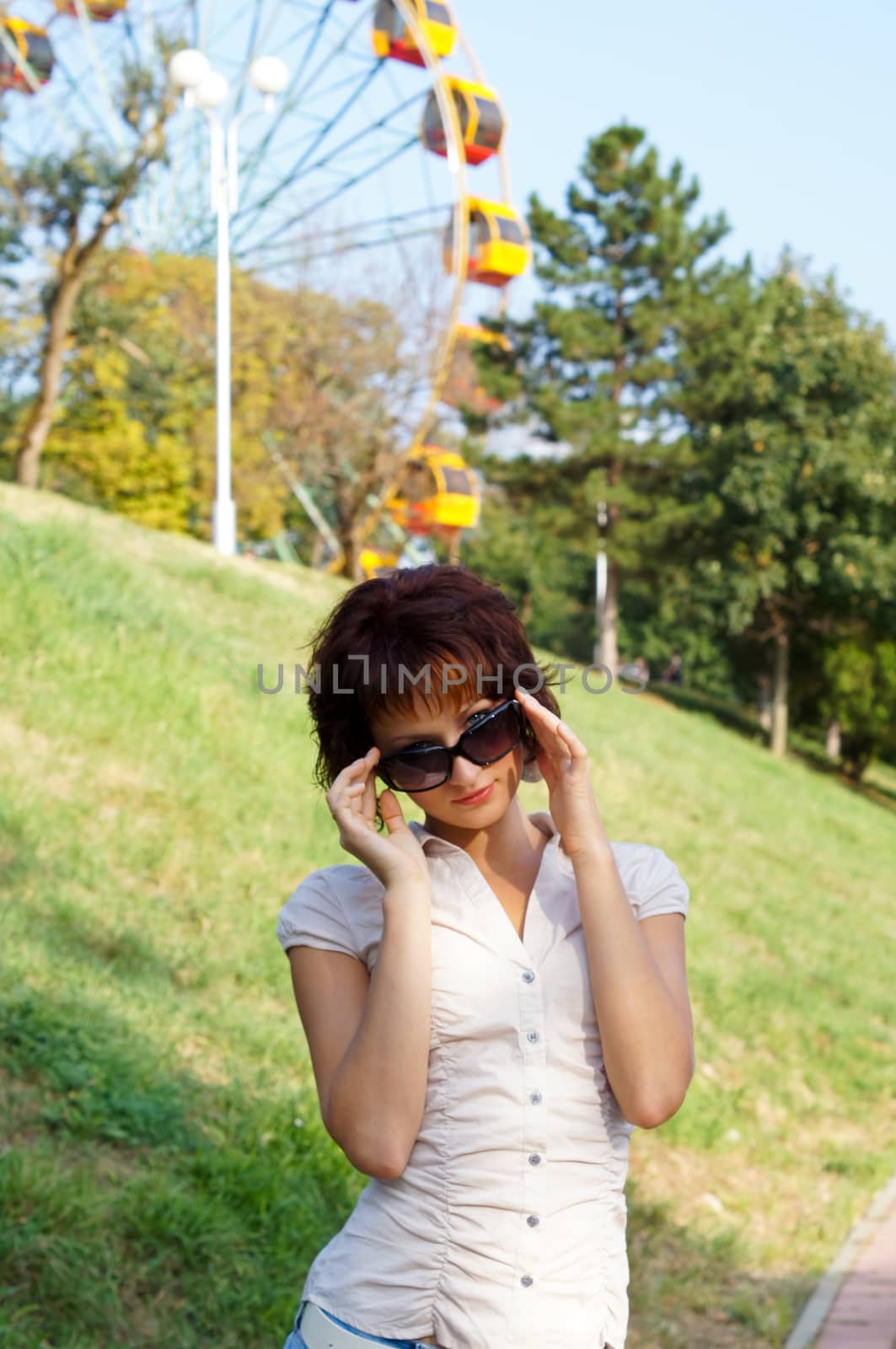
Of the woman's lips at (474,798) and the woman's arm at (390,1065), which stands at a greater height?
the woman's lips at (474,798)

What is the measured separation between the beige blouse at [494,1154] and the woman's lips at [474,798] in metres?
0.09

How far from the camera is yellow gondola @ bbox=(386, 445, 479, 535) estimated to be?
58.2ft

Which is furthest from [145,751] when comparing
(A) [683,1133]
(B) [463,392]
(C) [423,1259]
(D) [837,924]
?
(B) [463,392]

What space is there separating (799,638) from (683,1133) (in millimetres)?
21515

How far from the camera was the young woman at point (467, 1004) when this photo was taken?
146 cm

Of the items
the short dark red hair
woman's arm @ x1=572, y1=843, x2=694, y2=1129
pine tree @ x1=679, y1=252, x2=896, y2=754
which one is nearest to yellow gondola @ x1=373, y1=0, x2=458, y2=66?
pine tree @ x1=679, y1=252, x2=896, y2=754

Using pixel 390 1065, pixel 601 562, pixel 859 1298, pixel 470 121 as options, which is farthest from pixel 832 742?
pixel 390 1065

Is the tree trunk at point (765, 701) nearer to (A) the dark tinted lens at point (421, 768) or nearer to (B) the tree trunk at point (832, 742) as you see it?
(B) the tree trunk at point (832, 742)

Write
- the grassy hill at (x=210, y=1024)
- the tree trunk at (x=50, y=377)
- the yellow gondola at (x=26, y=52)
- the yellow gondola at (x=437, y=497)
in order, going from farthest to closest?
the yellow gondola at (x=437, y=497) → the tree trunk at (x=50, y=377) → the yellow gondola at (x=26, y=52) → the grassy hill at (x=210, y=1024)

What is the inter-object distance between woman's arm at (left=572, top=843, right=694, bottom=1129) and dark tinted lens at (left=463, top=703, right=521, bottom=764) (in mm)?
162

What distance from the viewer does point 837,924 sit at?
9383mm

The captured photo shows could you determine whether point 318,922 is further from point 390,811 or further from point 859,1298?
point 859,1298

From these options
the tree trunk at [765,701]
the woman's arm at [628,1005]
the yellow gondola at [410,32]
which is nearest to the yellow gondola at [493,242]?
the yellow gondola at [410,32]

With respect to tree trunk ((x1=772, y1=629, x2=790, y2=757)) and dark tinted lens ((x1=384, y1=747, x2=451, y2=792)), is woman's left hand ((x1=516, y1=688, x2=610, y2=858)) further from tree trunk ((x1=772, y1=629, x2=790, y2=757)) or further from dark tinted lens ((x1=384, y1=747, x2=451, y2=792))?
tree trunk ((x1=772, y1=629, x2=790, y2=757))
